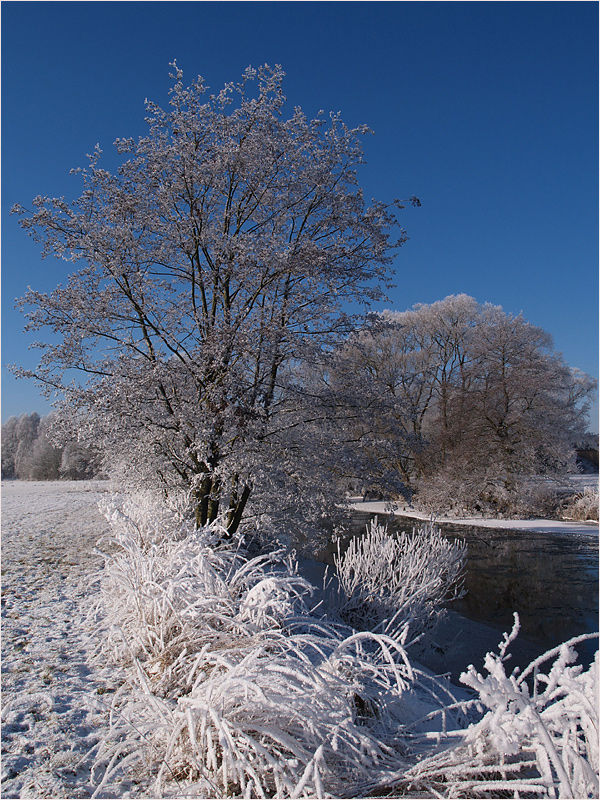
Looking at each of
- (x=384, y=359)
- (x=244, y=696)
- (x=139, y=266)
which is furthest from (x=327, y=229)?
(x=384, y=359)

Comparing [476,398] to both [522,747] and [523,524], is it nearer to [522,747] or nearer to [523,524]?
[523,524]

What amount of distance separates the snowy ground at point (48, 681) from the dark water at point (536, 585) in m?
5.38

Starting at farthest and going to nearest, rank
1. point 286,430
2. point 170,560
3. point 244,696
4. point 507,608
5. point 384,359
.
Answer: point 384,359 < point 507,608 < point 286,430 < point 170,560 < point 244,696

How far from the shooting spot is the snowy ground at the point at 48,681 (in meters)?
2.34

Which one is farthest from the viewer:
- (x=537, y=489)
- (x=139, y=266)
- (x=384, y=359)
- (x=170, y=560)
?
(x=384, y=359)

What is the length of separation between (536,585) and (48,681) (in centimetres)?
866

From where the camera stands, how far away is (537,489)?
17.6 meters

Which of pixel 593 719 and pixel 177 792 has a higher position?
pixel 593 719

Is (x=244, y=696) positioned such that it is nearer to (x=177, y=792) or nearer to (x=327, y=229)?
(x=177, y=792)

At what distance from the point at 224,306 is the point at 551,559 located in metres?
9.43

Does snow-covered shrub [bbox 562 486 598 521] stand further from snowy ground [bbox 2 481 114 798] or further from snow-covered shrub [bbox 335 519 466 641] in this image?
snowy ground [bbox 2 481 114 798]

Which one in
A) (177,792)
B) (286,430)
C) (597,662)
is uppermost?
(286,430)

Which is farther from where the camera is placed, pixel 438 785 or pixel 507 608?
pixel 507 608

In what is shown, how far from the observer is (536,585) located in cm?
917
